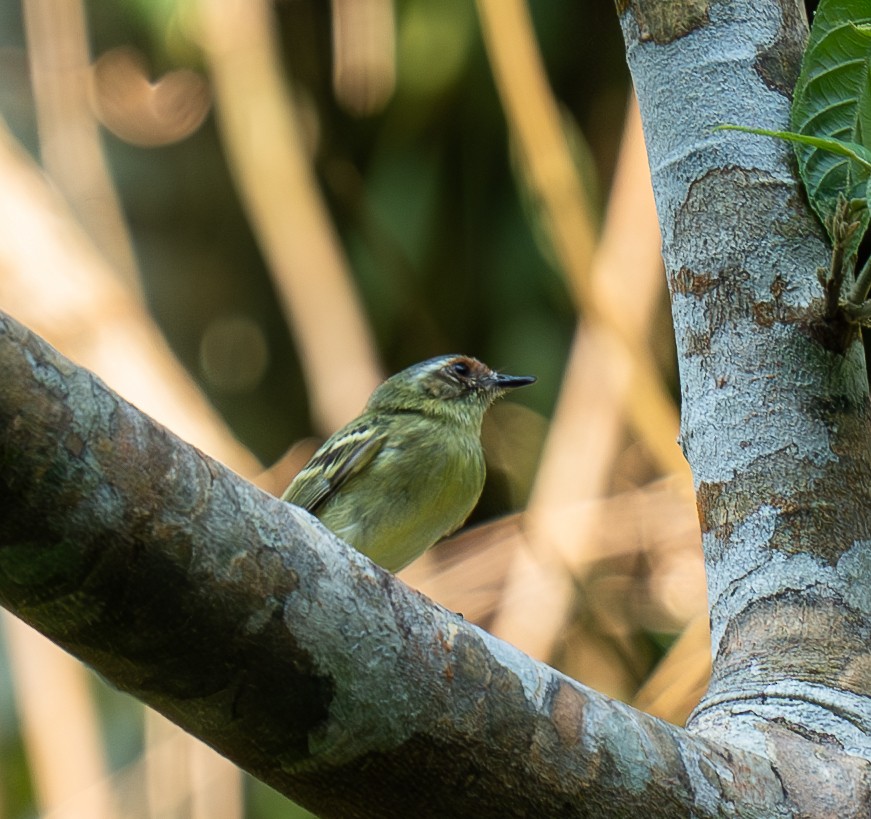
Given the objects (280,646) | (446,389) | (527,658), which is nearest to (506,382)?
(446,389)

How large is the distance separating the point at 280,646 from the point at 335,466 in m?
2.49

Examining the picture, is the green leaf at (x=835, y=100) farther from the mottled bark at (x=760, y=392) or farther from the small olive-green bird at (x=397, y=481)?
the small olive-green bird at (x=397, y=481)

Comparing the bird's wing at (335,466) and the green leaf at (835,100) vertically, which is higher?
the green leaf at (835,100)

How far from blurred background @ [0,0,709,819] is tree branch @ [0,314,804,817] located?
324 cm

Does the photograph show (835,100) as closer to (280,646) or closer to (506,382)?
(280,646)

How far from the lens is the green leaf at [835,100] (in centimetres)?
212

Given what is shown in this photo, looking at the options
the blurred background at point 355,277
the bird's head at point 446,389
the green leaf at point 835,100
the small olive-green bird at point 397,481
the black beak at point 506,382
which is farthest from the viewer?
the blurred background at point 355,277

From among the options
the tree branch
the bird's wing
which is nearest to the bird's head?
the bird's wing

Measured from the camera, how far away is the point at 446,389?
14.0 feet

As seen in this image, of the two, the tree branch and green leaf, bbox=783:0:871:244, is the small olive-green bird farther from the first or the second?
the tree branch

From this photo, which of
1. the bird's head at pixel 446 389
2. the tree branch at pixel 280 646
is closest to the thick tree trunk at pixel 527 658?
the tree branch at pixel 280 646

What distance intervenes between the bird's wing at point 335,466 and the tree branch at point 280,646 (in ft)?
7.28

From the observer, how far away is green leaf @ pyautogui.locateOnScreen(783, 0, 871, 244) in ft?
6.95

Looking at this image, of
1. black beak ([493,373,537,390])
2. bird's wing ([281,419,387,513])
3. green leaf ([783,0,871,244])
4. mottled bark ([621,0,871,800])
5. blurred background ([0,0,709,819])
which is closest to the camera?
mottled bark ([621,0,871,800])
